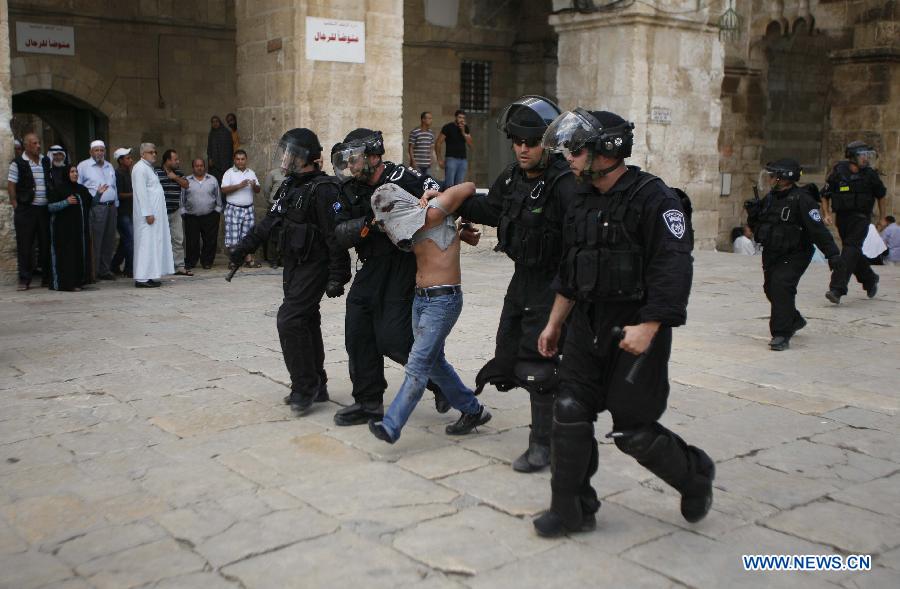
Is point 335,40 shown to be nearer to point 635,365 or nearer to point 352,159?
point 352,159

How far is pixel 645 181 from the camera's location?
3816 millimetres

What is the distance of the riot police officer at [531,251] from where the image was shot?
177 inches

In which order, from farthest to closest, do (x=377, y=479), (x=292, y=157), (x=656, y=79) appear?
(x=656, y=79) < (x=292, y=157) < (x=377, y=479)

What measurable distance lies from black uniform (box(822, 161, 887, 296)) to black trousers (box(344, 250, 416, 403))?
6.24 m

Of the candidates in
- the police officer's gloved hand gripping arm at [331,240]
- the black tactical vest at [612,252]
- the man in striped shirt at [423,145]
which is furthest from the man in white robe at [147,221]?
the black tactical vest at [612,252]

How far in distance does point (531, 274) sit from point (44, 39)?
1441 cm

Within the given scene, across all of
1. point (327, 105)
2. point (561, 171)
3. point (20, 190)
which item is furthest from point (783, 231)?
point (20, 190)

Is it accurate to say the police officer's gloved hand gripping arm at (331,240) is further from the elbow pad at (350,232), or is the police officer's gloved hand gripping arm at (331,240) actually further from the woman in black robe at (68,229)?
the woman in black robe at (68,229)

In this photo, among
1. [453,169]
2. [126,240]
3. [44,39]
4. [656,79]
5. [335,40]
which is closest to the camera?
[126,240]

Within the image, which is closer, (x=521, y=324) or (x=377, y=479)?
(x=377, y=479)

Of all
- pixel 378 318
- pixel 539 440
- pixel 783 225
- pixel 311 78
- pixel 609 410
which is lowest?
pixel 539 440

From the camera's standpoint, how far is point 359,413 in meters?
5.42

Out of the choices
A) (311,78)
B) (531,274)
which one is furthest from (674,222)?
(311,78)

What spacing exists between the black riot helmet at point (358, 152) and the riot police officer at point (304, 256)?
0.35 meters
